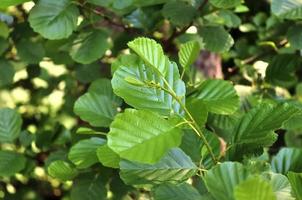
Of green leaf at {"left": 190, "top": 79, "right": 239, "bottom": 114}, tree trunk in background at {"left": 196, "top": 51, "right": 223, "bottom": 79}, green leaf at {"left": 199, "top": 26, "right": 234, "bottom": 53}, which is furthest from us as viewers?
tree trunk in background at {"left": 196, "top": 51, "right": 223, "bottom": 79}

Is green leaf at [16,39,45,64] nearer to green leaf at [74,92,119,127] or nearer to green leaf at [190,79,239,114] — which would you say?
green leaf at [74,92,119,127]

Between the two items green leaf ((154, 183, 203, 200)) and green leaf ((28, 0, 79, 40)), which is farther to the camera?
green leaf ((28, 0, 79, 40))

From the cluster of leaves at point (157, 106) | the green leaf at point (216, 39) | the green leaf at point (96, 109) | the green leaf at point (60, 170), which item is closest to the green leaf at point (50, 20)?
the cluster of leaves at point (157, 106)

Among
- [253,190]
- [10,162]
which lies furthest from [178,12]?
[253,190]

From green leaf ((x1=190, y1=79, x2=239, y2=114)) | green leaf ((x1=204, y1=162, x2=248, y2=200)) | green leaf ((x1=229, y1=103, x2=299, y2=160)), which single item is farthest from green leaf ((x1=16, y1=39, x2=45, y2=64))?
green leaf ((x1=204, y1=162, x2=248, y2=200))

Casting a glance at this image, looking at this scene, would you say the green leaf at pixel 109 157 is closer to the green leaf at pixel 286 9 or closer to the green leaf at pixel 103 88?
the green leaf at pixel 103 88

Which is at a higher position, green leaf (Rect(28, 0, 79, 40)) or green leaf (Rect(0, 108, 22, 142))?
green leaf (Rect(28, 0, 79, 40))

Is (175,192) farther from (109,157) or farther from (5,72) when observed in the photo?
(5,72)

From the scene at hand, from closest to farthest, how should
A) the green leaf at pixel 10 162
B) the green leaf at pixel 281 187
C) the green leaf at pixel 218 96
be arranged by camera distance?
the green leaf at pixel 281 187 < the green leaf at pixel 218 96 < the green leaf at pixel 10 162
